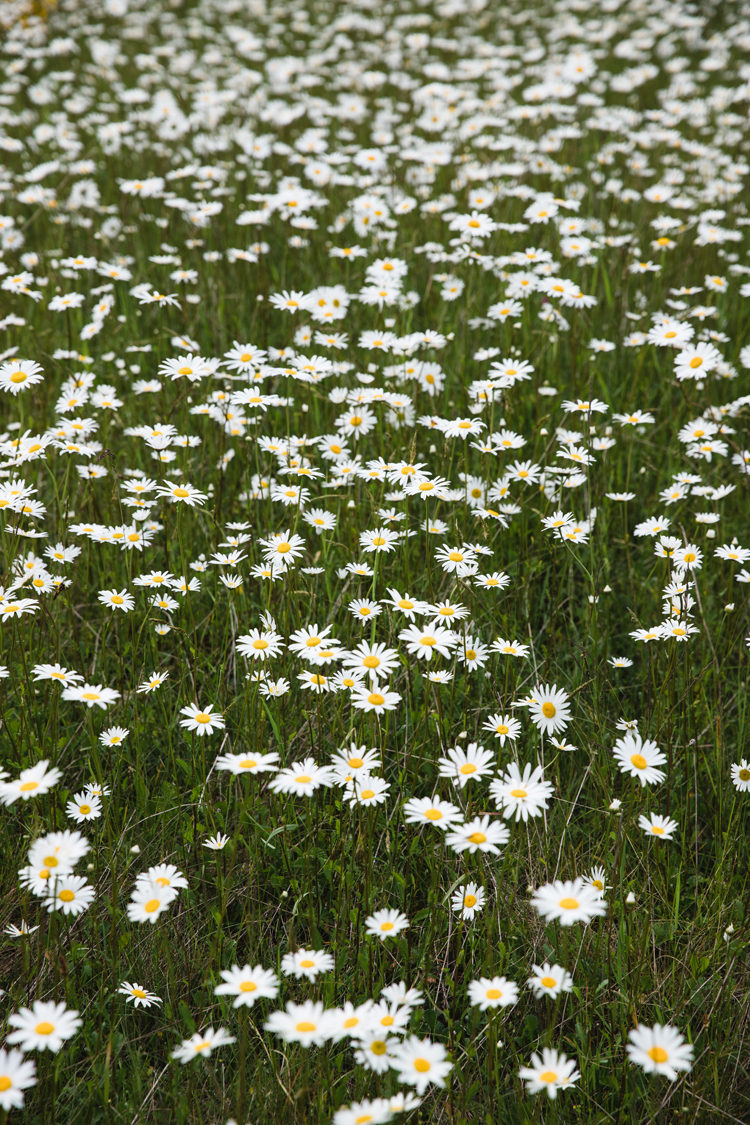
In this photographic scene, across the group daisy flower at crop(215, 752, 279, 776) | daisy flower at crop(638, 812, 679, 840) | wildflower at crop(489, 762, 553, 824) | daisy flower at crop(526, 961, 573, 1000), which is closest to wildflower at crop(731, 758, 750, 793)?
daisy flower at crop(638, 812, 679, 840)

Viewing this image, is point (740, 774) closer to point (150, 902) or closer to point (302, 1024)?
point (302, 1024)

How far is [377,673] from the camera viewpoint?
215 cm

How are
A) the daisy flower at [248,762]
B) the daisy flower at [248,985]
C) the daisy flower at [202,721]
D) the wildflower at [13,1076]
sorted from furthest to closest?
the daisy flower at [202,721] < the daisy flower at [248,762] < the daisy flower at [248,985] < the wildflower at [13,1076]

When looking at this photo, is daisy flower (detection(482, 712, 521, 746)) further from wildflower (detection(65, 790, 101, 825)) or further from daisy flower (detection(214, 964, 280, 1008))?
wildflower (detection(65, 790, 101, 825))

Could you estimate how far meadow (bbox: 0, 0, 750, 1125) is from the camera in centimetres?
172

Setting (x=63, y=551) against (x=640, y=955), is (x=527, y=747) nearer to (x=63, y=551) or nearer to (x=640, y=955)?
→ (x=640, y=955)

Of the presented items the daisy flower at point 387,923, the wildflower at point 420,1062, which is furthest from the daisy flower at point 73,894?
the wildflower at point 420,1062

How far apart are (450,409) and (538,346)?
69 centimetres

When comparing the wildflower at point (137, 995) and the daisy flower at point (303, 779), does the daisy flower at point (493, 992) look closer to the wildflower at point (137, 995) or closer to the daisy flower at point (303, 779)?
the daisy flower at point (303, 779)

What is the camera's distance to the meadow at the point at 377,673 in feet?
5.63

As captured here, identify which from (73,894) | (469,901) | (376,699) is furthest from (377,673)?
(73,894)

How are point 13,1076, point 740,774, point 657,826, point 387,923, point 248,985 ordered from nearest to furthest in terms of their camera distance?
1. point 13,1076
2. point 248,985
3. point 387,923
4. point 657,826
5. point 740,774

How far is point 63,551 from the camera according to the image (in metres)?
2.52

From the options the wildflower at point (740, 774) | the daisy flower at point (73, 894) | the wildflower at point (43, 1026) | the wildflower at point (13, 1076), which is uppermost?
the wildflower at point (740, 774)
